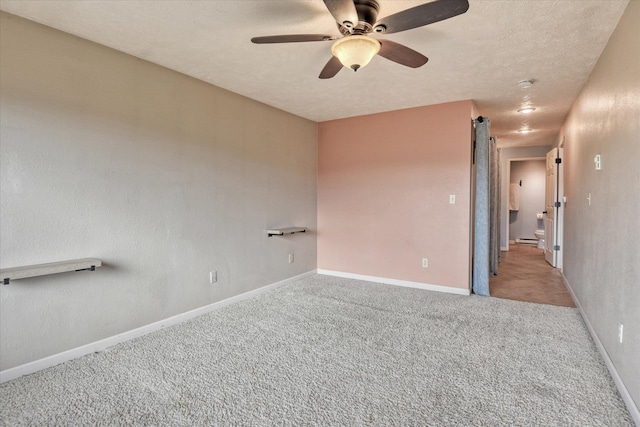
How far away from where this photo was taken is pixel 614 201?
2166 mm

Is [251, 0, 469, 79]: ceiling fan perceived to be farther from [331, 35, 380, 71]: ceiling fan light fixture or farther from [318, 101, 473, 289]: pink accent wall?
[318, 101, 473, 289]: pink accent wall

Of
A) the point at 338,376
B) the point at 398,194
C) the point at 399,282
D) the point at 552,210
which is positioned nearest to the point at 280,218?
the point at 398,194

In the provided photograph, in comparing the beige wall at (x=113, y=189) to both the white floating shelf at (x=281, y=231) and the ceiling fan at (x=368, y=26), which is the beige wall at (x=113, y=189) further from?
the ceiling fan at (x=368, y=26)

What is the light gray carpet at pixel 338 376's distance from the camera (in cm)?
178

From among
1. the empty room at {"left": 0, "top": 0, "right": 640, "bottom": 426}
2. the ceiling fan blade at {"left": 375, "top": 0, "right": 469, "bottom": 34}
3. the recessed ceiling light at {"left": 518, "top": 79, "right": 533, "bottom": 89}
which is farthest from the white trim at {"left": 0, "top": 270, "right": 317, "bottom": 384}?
the recessed ceiling light at {"left": 518, "top": 79, "right": 533, "bottom": 89}

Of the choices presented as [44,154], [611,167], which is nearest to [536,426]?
[611,167]

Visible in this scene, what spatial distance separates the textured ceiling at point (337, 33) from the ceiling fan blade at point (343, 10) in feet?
1.11

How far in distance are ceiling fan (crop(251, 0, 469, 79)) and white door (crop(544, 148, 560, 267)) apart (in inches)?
177

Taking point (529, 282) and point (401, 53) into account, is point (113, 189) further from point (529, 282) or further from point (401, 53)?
point (529, 282)

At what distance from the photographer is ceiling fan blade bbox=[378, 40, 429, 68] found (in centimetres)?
204

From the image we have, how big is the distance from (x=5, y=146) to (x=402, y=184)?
12.6ft

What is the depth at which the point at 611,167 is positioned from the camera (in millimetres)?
2236

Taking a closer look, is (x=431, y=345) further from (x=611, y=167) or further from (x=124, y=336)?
(x=124, y=336)

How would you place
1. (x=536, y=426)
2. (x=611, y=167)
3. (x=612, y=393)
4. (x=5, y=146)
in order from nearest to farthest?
(x=536, y=426)
(x=612, y=393)
(x=5, y=146)
(x=611, y=167)
